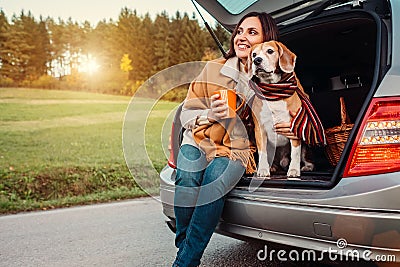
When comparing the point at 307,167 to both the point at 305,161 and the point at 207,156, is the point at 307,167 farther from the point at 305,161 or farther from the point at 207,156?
the point at 207,156

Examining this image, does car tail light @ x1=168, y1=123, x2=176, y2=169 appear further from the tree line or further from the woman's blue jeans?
the tree line

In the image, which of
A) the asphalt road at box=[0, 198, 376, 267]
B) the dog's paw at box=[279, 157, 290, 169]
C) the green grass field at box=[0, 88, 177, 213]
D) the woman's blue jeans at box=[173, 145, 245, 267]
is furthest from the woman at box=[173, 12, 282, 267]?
the green grass field at box=[0, 88, 177, 213]

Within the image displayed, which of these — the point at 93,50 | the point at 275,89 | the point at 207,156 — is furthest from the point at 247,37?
the point at 93,50

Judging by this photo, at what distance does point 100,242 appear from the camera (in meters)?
3.70

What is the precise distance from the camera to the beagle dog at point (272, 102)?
8.43ft

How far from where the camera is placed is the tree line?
11648 mm

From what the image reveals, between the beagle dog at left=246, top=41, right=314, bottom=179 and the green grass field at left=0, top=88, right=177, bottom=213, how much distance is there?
741 millimetres

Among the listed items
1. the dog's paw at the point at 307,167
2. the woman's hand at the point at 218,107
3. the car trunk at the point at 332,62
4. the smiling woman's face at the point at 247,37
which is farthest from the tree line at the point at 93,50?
the woman's hand at the point at 218,107

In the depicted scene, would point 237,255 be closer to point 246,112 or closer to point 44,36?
point 246,112

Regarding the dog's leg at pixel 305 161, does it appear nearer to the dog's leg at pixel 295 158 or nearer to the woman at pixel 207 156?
the dog's leg at pixel 295 158

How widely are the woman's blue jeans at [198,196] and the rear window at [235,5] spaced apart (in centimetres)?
125

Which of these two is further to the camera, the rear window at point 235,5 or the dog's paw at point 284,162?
the rear window at point 235,5

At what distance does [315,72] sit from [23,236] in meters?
3.09

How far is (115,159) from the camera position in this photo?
859 cm
